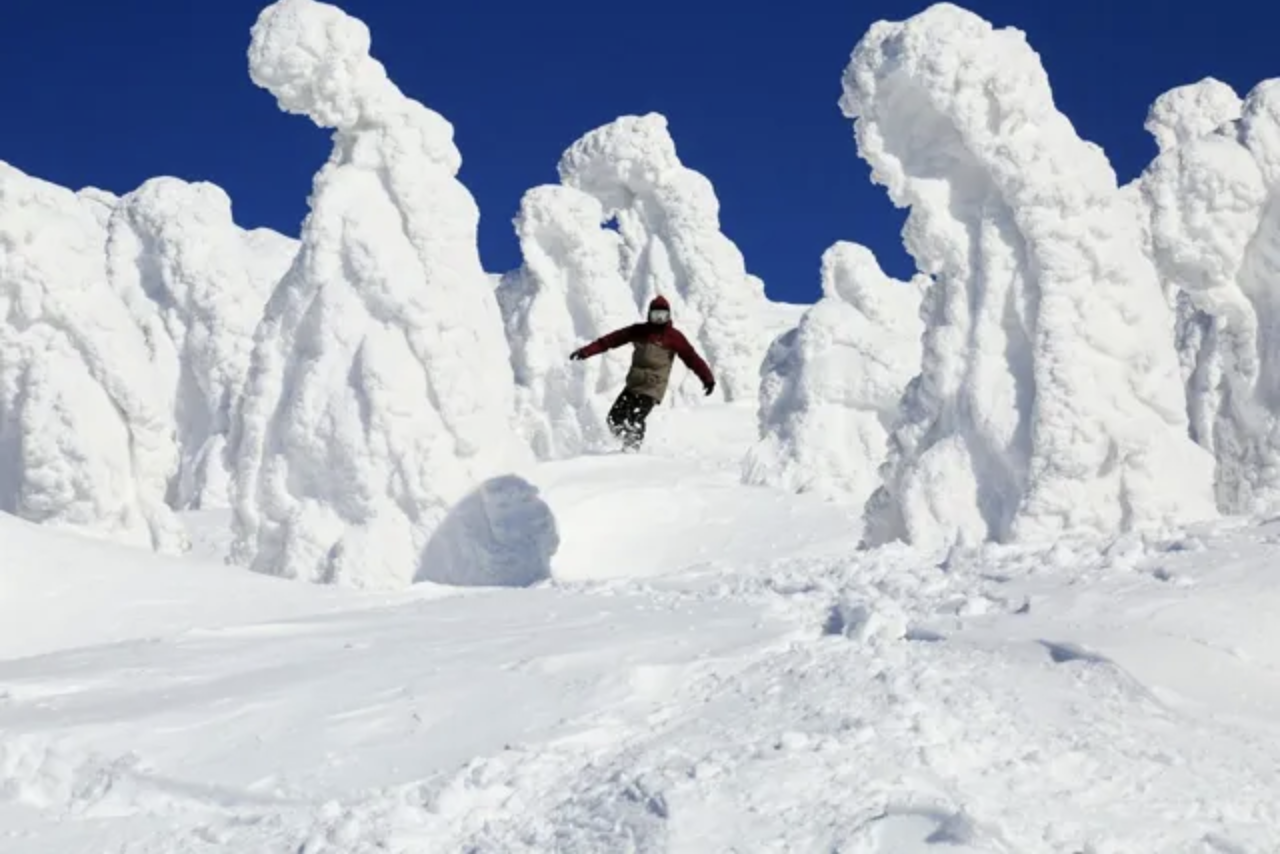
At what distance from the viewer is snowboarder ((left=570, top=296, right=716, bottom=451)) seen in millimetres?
12211

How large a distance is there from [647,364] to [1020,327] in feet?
9.91

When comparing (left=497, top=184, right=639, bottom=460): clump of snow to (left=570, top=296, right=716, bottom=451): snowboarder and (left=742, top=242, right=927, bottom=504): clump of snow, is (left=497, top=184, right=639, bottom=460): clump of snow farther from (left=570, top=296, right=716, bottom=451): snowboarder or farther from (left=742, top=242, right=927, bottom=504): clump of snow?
(left=570, top=296, right=716, bottom=451): snowboarder

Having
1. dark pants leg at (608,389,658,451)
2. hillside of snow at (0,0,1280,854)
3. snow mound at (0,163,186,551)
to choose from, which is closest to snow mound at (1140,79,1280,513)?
hillside of snow at (0,0,1280,854)

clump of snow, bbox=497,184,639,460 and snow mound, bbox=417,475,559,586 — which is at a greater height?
clump of snow, bbox=497,184,639,460

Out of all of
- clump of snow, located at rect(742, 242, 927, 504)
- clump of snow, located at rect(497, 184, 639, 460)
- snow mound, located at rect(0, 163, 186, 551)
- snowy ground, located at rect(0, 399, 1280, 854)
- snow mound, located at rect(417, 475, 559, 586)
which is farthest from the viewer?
clump of snow, located at rect(497, 184, 639, 460)

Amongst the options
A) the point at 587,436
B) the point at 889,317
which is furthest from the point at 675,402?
the point at 889,317

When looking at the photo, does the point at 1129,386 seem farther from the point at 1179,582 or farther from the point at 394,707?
the point at 394,707

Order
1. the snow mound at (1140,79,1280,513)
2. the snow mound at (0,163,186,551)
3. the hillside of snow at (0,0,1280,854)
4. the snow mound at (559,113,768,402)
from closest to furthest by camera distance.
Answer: the hillside of snow at (0,0,1280,854) → the snow mound at (1140,79,1280,513) → the snow mound at (0,163,186,551) → the snow mound at (559,113,768,402)

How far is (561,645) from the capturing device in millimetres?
6730

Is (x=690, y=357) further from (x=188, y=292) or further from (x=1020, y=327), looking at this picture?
(x=188, y=292)

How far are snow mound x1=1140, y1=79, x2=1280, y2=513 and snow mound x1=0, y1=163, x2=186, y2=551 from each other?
10.3 metres

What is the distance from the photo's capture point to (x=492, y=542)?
15.5 m

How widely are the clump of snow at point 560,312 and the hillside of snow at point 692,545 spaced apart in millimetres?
7588

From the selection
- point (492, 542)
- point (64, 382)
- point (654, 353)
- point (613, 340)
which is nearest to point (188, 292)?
point (64, 382)
